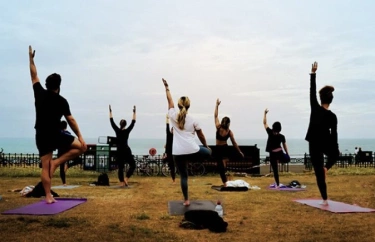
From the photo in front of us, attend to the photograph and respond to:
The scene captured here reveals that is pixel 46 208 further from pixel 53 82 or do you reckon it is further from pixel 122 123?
pixel 122 123

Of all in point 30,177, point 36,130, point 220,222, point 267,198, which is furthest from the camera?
point 30,177

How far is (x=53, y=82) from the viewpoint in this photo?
23.7 ft

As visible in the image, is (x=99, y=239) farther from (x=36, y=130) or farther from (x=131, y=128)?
(x=131, y=128)

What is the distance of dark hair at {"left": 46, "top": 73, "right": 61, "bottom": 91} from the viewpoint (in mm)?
7203

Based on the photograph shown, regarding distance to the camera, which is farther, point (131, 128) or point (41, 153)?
point (131, 128)

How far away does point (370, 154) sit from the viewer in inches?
900

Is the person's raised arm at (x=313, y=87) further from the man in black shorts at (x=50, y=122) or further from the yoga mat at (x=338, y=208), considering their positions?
the man in black shorts at (x=50, y=122)

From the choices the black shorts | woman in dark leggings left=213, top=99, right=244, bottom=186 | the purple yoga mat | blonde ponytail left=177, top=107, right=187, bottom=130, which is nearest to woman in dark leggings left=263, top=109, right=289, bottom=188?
Result: woman in dark leggings left=213, top=99, right=244, bottom=186

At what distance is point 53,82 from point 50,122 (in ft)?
2.37

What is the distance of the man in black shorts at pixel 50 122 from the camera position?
23.3ft

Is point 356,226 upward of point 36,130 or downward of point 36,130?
downward

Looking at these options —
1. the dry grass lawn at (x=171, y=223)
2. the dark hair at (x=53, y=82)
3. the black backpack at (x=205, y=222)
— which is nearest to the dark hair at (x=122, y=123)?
the dry grass lawn at (x=171, y=223)

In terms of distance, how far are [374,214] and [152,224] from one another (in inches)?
147

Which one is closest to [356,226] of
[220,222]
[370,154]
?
[220,222]
